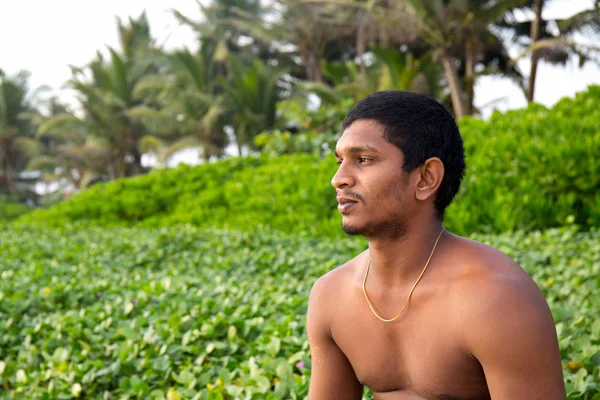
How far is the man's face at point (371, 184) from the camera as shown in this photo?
1.48 m

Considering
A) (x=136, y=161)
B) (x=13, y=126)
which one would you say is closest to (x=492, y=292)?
(x=136, y=161)

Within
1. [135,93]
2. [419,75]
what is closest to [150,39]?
[135,93]

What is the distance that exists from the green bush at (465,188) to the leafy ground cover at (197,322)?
67 centimetres

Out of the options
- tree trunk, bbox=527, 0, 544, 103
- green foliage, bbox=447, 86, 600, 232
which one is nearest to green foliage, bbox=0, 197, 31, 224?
tree trunk, bbox=527, 0, 544, 103

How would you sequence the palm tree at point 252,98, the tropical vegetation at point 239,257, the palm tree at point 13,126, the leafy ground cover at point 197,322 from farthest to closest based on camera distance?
the palm tree at point 13,126
the palm tree at point 252,98
the tropical vegetation at point 239,257
the leafy ground cover at point 197,322

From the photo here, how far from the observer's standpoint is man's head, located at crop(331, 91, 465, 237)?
1.48 m

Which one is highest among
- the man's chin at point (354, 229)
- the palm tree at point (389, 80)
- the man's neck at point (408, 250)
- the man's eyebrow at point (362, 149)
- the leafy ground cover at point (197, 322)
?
the palm tree at point (389, 80)

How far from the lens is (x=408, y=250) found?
1.55m

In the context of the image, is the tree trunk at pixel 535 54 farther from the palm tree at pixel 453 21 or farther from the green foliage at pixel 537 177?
the green foliage at pixel 537 177

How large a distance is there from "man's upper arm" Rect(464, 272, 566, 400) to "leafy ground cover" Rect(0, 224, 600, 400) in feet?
2.99

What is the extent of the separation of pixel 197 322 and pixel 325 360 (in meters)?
1.79

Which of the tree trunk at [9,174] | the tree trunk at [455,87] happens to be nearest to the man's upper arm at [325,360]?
the tree trunk at [455,87]

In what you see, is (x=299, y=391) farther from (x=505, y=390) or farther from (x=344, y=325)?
(x=505, y=390)

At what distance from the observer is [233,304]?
12.4 ft
